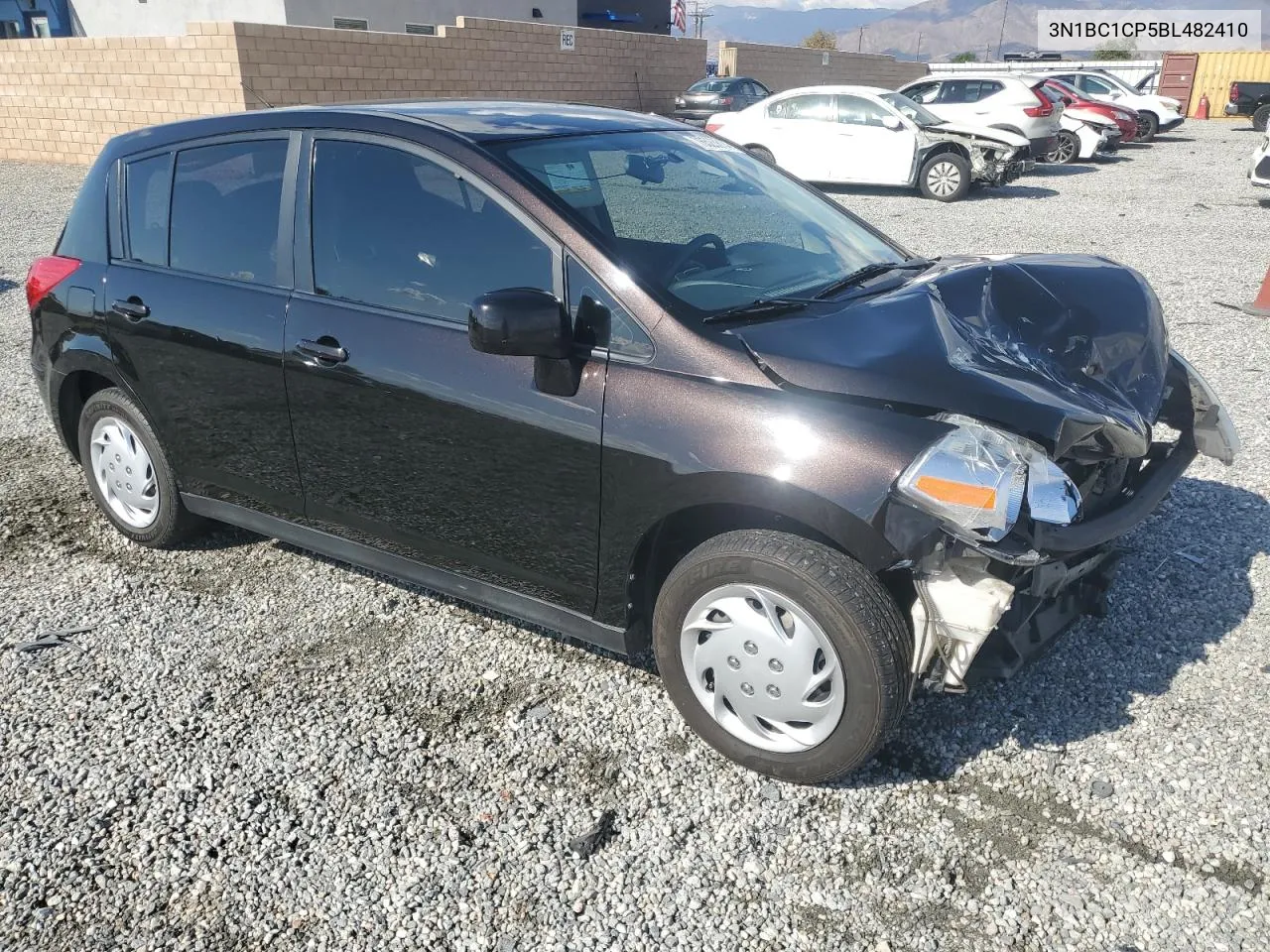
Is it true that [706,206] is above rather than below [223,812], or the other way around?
above

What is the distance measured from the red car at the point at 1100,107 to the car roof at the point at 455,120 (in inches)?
792

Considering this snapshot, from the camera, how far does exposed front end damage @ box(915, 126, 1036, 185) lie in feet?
49.7

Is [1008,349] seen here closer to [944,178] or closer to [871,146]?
[944,178]

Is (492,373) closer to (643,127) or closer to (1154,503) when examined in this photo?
(643,127)

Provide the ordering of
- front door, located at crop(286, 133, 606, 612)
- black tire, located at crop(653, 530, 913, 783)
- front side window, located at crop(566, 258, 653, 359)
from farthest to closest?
1. front door, located at crop(286, 133, 606, 612)
2. front side window, located at crop(566, 258, 653, 359)
3. black tire, located at crop(653, 530, 913, 783)

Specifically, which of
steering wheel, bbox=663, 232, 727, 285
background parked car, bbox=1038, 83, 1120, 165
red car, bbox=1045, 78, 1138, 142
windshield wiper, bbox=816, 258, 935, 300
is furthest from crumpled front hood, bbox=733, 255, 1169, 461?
red car, bbox=1045, 78, 1138, 142

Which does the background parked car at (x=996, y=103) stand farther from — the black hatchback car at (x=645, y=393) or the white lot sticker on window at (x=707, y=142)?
the black hatchback car at (x=645, y=393)

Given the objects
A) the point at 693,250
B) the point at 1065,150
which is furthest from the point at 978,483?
the point at 1065,150

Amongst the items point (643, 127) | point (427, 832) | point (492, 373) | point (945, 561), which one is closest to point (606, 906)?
point (427, 832)

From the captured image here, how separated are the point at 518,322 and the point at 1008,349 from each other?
57.8 inches

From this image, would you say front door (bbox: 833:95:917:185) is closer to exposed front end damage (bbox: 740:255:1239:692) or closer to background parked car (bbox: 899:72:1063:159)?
background parked car (bbox: 899:72:1063:159)

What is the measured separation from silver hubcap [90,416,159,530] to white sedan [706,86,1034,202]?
40.0 ft

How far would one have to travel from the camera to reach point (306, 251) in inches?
140

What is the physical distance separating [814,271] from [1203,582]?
6.81ft
